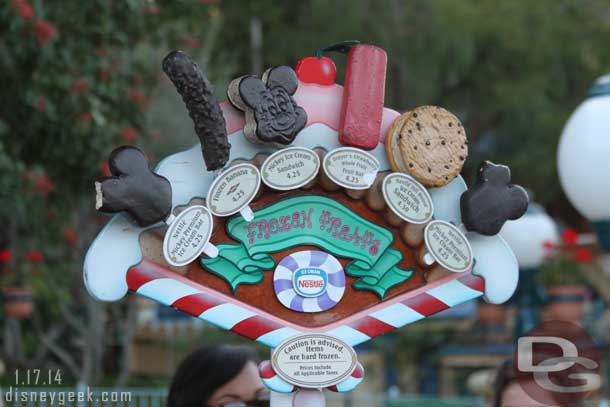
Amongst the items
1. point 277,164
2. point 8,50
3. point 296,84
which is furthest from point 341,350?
point 8,50

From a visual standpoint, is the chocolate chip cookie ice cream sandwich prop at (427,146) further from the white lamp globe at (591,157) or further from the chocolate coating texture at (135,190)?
the white lamp globe at (591,157)

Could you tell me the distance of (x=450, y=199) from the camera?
297cm

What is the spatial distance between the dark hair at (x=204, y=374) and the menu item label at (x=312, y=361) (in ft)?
1.79

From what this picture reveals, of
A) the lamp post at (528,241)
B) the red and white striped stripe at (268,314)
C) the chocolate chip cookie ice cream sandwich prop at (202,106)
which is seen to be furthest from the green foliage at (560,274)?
the chocolate chip cookie ice cream sandwich prop at (202,106)

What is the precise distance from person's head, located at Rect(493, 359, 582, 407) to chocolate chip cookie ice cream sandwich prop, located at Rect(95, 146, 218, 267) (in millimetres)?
982

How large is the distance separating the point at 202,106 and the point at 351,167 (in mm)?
467

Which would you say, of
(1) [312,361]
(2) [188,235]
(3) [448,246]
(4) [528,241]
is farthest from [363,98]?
(4) [528,241]

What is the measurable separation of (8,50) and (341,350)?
4.49 m

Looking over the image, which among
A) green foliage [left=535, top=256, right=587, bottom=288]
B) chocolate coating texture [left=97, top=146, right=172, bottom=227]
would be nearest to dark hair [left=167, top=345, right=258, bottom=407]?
chocolate coating texture [left=97, top=146, right=172, bottom=227]

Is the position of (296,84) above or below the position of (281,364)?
above

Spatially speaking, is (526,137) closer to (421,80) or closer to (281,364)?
(421,80)

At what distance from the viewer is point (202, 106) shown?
271 cm

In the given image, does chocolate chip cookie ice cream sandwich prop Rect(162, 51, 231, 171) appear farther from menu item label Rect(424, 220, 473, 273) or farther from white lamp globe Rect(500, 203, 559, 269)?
white lamp globe Rect(500, 203, 559, 269)

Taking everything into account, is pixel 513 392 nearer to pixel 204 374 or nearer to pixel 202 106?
pixel 204 374
